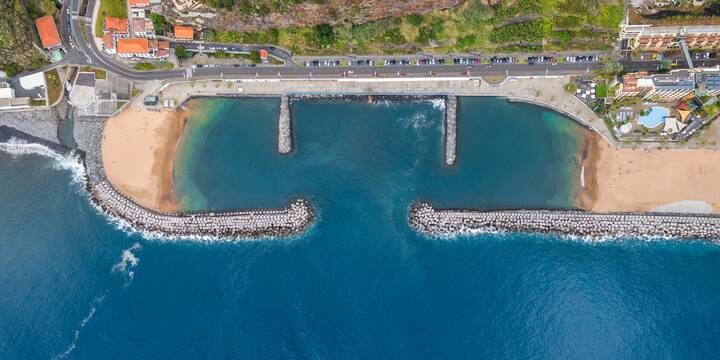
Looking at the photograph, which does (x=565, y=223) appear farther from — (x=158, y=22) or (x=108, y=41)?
(x=108, y=41)

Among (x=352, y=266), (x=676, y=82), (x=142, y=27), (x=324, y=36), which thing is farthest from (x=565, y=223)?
(x=142, y=27)

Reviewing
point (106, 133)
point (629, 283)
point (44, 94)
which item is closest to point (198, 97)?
point (106, 133)

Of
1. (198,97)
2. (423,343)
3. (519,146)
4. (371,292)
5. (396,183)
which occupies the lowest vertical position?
(423,343)

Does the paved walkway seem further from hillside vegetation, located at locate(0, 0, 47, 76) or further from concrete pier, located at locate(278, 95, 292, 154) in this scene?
hillside vegetation, located at locate(0, 0, 47, 76)

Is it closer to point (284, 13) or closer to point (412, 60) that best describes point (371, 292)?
point (412, 60)

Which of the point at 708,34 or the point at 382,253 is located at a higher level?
the point at 708,34

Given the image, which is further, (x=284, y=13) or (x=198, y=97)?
(x=198, y=97)
